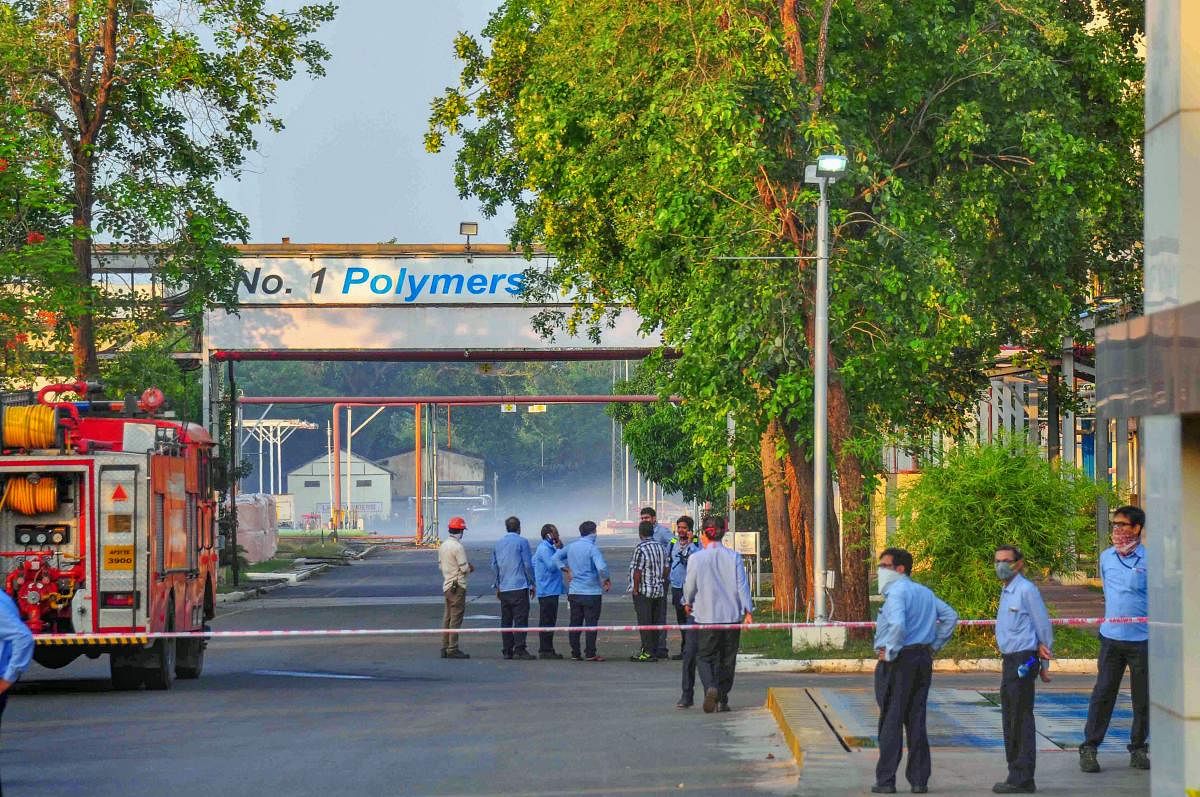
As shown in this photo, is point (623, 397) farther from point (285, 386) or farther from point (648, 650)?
point (285, 386)

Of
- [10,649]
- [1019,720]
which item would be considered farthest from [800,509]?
[10,649]

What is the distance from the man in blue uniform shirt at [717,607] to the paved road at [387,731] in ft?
1.10

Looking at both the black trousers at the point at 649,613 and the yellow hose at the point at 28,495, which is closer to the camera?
the yellow hose at the point at 28,495

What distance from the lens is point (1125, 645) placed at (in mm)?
12953

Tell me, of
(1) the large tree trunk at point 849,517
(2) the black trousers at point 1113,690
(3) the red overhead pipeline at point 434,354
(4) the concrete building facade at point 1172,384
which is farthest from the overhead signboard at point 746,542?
(4) the concrete building facade at point 1172,384

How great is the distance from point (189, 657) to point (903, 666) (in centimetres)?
1159

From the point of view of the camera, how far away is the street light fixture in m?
23.5

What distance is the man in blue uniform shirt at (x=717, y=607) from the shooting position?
17422 mm

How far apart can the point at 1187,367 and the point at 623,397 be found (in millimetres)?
49275

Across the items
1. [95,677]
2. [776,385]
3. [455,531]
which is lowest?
[95,677]

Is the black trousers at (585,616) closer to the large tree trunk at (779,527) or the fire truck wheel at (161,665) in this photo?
the large tree trunk at (779,527)

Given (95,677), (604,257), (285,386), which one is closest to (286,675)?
(95,677)

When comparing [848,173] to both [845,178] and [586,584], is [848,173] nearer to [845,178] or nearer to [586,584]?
[845,178]

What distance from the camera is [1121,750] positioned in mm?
14109
